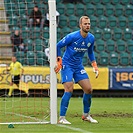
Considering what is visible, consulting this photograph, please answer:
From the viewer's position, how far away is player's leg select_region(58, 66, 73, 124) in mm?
11211

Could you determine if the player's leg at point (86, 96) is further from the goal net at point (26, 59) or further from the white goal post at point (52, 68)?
the goal net at point (26, 59)

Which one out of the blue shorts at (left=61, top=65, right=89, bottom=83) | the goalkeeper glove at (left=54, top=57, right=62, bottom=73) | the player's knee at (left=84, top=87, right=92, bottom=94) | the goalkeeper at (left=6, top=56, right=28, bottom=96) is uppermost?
the goalkeeper glove at (left=54, top=57, right=62, bottom=73)

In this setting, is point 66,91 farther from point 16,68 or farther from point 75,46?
point 16,68

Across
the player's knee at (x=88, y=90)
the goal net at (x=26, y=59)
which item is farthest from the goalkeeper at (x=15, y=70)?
the player's knee at (x=88, y=90)

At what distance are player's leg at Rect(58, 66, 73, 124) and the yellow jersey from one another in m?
10.4

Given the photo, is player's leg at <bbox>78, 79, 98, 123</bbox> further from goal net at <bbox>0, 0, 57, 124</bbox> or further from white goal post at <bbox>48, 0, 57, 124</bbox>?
goal net at <bbox>0, 0, 57, 124</bbox>

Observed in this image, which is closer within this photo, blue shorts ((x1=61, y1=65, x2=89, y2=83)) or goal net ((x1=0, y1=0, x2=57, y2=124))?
blue shorts ((x1=61, y1=65, x2=89, y2=83))

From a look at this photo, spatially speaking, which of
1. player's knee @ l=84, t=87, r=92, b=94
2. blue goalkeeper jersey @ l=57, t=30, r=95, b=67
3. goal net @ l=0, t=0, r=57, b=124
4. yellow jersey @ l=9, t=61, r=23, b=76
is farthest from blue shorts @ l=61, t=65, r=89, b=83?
yellow jersey @ l=9, t=61, r=23, b=76

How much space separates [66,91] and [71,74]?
1.36ft

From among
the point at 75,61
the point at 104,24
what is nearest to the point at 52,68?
the point at 75,61

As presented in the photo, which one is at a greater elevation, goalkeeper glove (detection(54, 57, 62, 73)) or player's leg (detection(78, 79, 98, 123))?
goalkeeper glove (detection(54, 57, 62, 73))

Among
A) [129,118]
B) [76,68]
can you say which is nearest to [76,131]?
[76,68]

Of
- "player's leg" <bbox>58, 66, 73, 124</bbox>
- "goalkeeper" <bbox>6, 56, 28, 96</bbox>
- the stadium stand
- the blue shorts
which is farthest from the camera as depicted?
the stadium stand

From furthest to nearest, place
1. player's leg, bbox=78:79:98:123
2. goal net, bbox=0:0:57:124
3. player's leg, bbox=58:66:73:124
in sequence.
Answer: goal net, bbox=0:0:57:124
player's leg, bbox=78:79:98:123
player's leg, bbox=58:66:73:124
